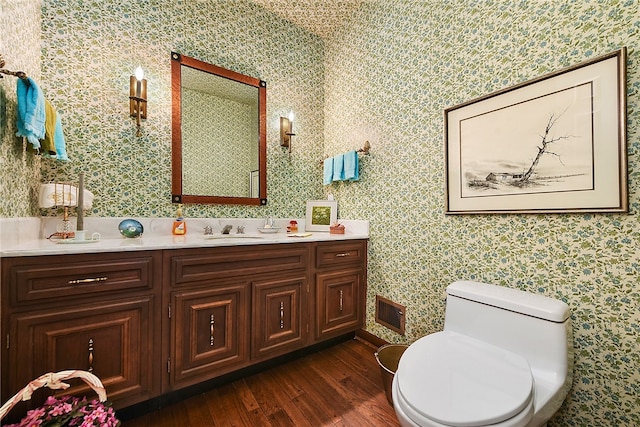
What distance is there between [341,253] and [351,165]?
29.5 inches

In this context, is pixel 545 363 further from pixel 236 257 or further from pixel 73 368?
pixel 73 368

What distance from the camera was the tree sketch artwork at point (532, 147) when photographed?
1099mm

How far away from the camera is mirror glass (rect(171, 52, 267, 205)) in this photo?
74.4 inches

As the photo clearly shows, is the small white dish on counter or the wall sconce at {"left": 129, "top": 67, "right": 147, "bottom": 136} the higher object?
the wall sconce at {"left": 129, "top": 67, "right": 147, "bottom": 136}

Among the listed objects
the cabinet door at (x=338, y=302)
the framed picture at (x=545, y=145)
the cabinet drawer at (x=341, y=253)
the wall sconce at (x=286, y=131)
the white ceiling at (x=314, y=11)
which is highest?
the white ceiling at (x=314, y=11)

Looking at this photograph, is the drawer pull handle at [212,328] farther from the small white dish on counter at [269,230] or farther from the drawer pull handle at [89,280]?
the small white dish on counter at [269,230]

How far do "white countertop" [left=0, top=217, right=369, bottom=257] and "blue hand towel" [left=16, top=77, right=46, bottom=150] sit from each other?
1.31 feet

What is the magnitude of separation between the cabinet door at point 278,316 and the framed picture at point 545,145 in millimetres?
1123

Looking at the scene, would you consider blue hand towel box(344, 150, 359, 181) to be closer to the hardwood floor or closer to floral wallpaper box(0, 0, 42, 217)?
the hardwood floor

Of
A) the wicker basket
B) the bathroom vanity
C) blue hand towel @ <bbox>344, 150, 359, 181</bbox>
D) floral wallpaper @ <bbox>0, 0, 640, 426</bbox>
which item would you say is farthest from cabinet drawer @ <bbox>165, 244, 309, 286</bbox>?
blue hand towel @ <bbox>344, 150, 359, 181</bbox>

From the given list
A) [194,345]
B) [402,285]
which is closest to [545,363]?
[402,285]

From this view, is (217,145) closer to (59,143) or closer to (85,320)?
(59,143)

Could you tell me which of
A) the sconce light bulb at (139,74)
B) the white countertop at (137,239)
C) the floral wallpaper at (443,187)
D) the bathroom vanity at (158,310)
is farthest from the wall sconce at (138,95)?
the floral wallpaper at (443,187)

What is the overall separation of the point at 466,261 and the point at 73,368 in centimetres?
199
